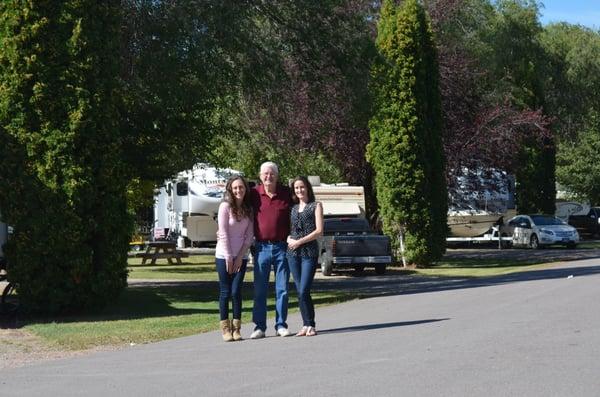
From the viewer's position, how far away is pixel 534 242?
41.0 meters

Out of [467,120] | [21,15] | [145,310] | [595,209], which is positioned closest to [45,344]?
[145,310]

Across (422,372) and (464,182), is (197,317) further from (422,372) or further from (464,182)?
(464,182)

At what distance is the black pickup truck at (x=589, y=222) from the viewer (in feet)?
175

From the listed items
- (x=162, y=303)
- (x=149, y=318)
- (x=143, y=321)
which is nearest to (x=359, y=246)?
(x=162, y=303)

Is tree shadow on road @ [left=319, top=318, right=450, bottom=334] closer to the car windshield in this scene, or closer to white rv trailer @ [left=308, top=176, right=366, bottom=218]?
white rv trailer @ [left=308, top=176, right=366, bottom=218]

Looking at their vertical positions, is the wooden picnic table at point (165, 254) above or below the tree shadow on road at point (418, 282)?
above

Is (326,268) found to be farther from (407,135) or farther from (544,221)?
(544,221)

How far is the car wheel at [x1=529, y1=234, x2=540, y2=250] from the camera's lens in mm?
40719

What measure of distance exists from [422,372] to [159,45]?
1152 cm

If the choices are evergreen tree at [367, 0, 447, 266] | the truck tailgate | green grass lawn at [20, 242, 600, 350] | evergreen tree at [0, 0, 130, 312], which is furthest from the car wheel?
evergreen tree at [0, 0, 130, 312]

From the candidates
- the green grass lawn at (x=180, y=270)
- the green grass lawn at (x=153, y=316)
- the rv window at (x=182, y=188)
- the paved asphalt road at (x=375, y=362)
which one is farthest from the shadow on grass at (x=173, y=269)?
the paved asphalt road at (x=375, y=362)

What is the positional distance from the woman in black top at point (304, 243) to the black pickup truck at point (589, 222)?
145 ft

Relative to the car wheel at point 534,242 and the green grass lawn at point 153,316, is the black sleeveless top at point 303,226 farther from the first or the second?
the car wheel at point 534,242

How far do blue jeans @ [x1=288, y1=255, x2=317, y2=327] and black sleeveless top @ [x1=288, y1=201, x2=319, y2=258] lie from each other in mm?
74
